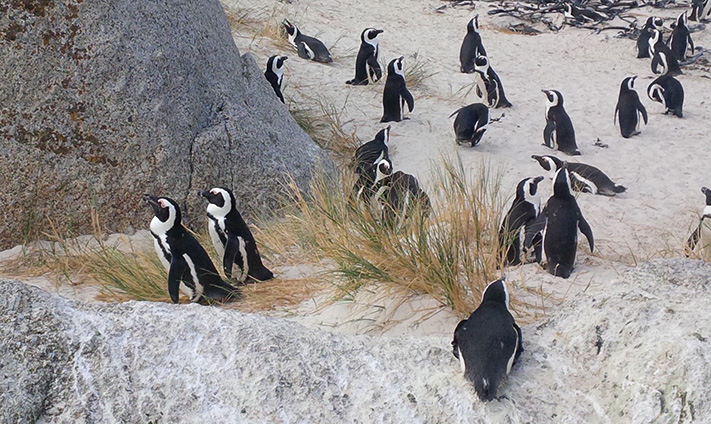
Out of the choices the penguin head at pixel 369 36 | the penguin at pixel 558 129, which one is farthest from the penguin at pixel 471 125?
the penguin head at pixel 369 36

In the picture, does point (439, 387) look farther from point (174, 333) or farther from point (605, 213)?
point (605, 213)

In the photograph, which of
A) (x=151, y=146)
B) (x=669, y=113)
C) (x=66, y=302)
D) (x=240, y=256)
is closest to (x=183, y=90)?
(x=151, y=146)

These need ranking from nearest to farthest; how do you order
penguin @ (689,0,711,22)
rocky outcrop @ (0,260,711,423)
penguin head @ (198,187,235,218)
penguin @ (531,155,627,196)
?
rocky outcrop @ (0,260,711,423) → penguin head @ (198,187,235,218) → penguin @ (531,155,627,196) → penguin @ (689,0,711,22)

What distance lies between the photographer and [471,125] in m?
7.73

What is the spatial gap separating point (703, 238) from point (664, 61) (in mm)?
5617

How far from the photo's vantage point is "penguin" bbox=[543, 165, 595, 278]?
438 centimetres

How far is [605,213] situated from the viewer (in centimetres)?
618

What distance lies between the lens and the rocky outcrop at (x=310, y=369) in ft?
8.20

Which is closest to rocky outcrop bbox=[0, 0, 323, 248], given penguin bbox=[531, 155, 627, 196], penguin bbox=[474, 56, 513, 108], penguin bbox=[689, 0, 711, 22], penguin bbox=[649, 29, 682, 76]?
penguin bbox=[531, 155, 627, 196]

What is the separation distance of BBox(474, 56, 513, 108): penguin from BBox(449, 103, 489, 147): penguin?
114 centimetres

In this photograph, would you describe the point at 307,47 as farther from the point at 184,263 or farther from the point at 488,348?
the point at 488,348

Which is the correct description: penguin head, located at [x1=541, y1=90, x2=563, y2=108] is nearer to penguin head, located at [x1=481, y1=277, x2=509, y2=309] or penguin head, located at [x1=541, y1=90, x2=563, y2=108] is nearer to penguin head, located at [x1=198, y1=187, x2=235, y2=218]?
penguin head, located at [x1=198, y1=187, x2=235, y2=218]

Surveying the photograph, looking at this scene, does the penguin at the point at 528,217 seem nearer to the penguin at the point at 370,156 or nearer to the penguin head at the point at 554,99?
the penguin at the point at 370,156

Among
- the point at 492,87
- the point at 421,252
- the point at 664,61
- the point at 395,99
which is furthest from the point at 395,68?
the point at 421,252
